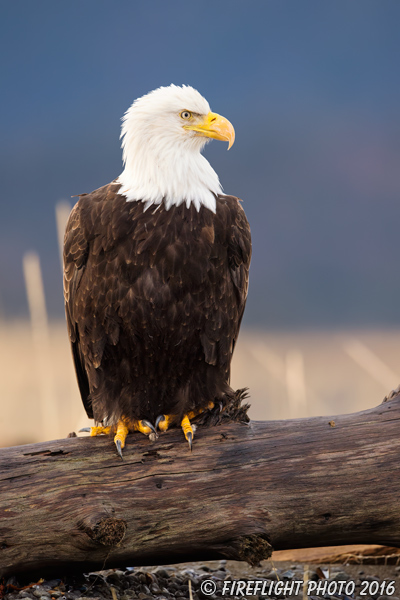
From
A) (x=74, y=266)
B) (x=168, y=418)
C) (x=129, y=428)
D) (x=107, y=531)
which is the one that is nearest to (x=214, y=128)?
(x=74, y=266)

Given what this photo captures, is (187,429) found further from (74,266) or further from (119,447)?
(74,266)

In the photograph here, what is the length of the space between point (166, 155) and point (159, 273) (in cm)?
87

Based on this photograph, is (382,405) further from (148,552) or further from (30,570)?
(30,570)

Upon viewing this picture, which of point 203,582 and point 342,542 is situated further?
point 203,582

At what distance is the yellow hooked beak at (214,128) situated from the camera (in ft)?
15.6

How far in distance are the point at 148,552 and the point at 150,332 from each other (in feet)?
4.90

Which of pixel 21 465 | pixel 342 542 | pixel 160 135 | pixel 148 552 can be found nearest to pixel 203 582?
pixel 148 552

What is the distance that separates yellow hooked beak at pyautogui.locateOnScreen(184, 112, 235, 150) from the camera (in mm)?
4762

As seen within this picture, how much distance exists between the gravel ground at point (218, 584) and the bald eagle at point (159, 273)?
39.7 inches

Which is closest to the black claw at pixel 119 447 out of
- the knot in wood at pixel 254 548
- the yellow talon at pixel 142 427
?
the yellow talon at pixel 142 427

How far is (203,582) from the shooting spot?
16.2ft

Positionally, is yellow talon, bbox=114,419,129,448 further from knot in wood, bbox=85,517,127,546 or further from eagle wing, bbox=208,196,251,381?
eagle wing, bbox=208,196,251,381

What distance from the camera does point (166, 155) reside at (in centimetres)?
471

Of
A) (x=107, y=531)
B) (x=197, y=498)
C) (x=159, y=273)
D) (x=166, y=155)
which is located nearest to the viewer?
(x=107, y=531)
